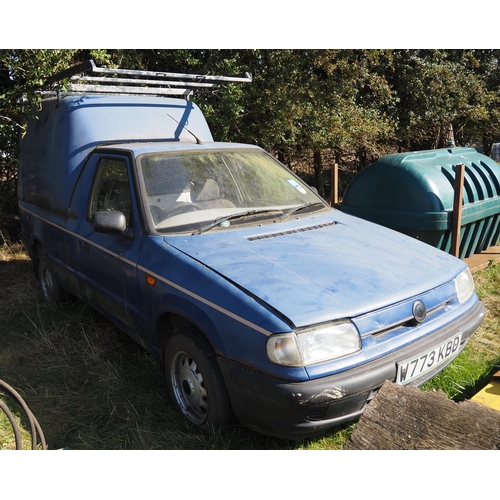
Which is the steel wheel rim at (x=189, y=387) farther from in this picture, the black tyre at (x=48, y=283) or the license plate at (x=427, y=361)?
the black tyre at (x=48, y=283)

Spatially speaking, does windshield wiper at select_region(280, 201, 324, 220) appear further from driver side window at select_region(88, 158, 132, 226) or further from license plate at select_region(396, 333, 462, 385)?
license plate at select_region(396, 333, 462, 385)

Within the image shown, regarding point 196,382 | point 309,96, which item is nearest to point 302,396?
point 196,382

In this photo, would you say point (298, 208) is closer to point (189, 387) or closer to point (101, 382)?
point (189, 387)

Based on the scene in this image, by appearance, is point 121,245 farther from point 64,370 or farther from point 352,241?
point 352,241

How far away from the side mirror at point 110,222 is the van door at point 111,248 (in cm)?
9

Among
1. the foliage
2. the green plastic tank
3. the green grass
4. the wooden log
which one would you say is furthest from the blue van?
the foliage

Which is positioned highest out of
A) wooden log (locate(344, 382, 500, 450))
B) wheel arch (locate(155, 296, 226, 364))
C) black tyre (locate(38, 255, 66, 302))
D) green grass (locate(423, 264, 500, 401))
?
wheel arch (locate(155, 296, 226, 364))

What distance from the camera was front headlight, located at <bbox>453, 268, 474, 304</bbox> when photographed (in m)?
3.28

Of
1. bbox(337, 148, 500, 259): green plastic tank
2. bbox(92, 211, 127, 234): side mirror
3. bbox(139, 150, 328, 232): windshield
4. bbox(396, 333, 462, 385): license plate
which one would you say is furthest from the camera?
bbox(337, 148, 500, 259): green plastic tank

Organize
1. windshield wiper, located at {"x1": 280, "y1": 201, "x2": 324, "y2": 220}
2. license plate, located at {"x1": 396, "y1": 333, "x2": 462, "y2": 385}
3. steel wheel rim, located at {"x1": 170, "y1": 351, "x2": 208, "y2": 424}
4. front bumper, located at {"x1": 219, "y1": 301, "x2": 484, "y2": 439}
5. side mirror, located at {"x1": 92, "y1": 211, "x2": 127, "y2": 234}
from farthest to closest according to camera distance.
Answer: windshield wiper, located at {"x1": 280, "y1": 201, "x2": 324, "y2": 220}, side mirror, located at {"x1": 92, "y1": 211, "x2": 127, "y2": 234}, steel wheel rim, located at {"x1": 170, "y1": 351, "x2": 208, "y2": 424}, license plate, located at {"x1": 396, "y1": 333, "x2": 462, "y2": 385}, front bumper, located at {"x1": 219, "y1": 301, "x2": 484, "y2": 439}

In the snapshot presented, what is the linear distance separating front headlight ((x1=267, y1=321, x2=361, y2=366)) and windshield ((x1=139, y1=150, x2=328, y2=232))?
4.10ft

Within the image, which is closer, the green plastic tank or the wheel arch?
the wheel arch

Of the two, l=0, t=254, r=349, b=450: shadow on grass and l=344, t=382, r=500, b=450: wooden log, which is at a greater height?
l=344, t=382, r=500, b=450: wooden log

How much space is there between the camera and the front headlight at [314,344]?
2479mm
